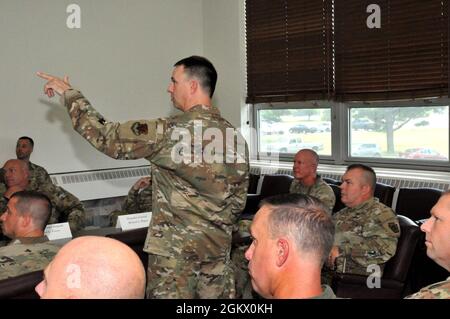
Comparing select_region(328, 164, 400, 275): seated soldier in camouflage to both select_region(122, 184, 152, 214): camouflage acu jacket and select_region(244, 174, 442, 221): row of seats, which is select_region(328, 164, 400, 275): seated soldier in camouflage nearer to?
select_region(244, 174, 442, 221): row of seats

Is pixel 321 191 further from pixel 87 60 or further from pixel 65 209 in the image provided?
pixel 87 60

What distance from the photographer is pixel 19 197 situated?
9.02 feet

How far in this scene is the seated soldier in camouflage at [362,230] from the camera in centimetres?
302

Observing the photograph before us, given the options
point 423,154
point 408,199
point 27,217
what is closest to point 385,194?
point 408,199

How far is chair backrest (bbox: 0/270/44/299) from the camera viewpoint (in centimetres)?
196

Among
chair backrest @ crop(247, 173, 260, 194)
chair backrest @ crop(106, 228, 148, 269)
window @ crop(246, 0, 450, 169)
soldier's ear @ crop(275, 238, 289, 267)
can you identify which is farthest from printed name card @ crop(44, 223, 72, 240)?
window @ crop(246, 0, 450, 169)

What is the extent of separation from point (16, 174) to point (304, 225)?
134 inches

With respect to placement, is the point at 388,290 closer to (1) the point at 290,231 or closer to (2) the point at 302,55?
(1) the point at 290,231

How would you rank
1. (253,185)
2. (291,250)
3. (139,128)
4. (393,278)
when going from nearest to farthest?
1. (291,250)
2. (139,128)
3. (393,278)
4. (253,185)

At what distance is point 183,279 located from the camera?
227 cm

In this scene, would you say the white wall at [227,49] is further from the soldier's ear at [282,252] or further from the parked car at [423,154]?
the soldier's ear at [282,252]

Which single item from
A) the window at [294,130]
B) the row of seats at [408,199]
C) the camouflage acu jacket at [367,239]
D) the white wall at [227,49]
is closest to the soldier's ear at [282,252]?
the camouflage acu jacket at [367,239]

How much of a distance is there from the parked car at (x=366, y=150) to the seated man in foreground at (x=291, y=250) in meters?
4.12

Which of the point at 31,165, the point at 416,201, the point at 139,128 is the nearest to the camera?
the point at 139,128
